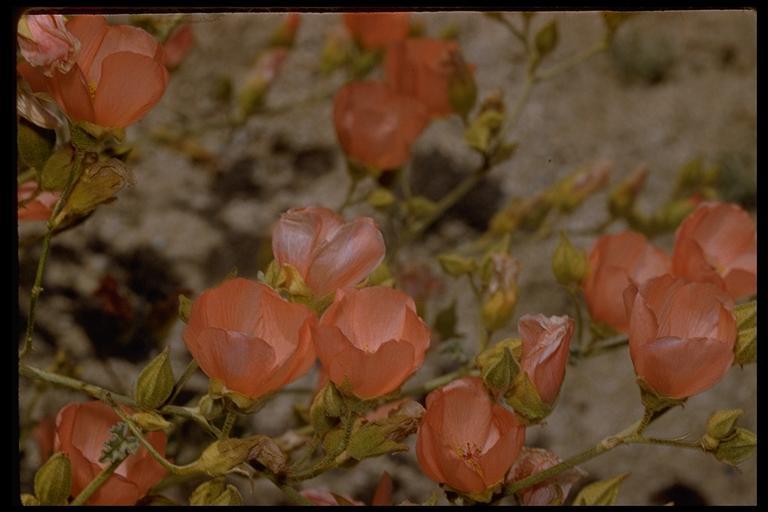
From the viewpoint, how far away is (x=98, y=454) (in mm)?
670

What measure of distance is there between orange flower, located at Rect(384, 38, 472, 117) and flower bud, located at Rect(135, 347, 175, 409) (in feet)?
1.29

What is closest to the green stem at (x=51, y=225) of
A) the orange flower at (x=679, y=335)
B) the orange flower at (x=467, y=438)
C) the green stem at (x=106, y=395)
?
the green stem at (x=106, y=395)

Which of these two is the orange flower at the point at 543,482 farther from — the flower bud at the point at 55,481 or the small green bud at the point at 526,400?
the flower bud at the point at 55,481

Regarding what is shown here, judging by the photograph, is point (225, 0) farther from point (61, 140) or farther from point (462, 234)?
point (462, 234)

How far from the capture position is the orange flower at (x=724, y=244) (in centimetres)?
73

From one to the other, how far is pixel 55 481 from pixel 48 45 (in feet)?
0.87

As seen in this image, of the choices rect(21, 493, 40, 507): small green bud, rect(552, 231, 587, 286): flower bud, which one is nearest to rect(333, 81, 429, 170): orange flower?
rect(552, 231, 587, 286): flower bud

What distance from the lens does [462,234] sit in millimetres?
1155

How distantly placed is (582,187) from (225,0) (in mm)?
524

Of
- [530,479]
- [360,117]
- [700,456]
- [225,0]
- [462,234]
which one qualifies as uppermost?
[225,0]

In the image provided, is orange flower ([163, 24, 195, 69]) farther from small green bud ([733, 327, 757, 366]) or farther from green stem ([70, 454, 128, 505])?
small green bud ([733, 327, 757, 366])

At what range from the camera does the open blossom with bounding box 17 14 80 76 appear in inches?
22.4
